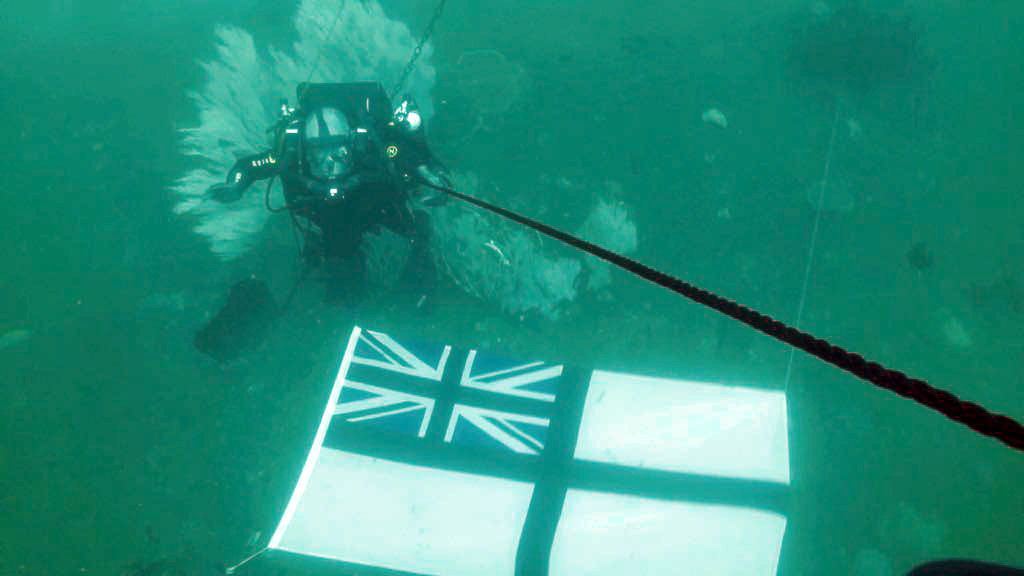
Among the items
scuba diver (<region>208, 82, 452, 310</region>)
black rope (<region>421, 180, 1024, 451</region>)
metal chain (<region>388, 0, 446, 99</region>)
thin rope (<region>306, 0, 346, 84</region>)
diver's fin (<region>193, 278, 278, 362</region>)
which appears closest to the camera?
black rope (<region>421, 180, 1024, 451</region>)

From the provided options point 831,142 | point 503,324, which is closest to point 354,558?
point 503,324

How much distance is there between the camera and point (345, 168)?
3.81m

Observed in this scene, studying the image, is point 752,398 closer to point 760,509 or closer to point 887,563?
point 760,509

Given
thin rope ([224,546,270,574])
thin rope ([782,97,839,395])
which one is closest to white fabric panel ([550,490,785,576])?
thin rope ([782,97,839,395])

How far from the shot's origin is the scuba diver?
12.5ft

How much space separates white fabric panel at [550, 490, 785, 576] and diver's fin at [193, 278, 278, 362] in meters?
2.80

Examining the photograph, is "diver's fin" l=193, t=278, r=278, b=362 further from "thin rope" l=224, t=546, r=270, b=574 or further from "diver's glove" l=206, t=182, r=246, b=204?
"thin rope" l=224, t=546, r=270, b=574

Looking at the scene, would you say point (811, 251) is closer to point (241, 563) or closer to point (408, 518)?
point (408, 518)

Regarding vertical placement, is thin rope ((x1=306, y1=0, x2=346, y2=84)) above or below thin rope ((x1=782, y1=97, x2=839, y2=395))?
above

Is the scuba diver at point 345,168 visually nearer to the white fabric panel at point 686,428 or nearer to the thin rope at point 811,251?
the white fabric panel at point 686,428

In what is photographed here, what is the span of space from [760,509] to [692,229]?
2336 mm

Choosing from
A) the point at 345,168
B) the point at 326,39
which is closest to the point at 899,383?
the point at 345,168

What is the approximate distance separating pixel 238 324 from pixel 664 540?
361 cm

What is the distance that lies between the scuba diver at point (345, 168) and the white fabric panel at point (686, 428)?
6.51 feet
